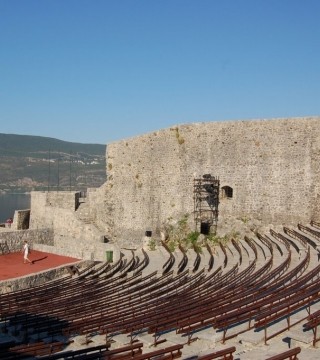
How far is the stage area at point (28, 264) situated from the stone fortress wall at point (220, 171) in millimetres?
4314

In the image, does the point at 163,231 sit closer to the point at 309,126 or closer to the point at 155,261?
the point at 155,261

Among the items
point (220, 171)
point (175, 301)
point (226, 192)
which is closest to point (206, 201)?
point (226, 192)

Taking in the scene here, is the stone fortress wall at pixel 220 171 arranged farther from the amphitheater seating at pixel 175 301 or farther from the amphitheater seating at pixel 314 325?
the amphitheater seating at pixel 314 325

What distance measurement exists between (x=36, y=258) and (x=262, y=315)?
19.8m

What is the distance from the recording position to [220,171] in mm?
25719

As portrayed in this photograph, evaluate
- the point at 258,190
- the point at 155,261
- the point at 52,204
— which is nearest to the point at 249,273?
the point at 155,261

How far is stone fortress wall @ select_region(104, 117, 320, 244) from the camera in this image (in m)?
23.7

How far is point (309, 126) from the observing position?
Answer: 76.7 ft

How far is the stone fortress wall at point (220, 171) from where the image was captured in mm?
23656

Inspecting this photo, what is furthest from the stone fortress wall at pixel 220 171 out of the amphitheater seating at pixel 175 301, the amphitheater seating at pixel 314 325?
the amphitheater seating at pixel 314 325

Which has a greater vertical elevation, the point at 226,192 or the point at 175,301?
the point at 226,192

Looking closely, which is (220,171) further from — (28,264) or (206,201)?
(28,264)

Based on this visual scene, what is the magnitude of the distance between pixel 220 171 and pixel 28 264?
10.8 metres

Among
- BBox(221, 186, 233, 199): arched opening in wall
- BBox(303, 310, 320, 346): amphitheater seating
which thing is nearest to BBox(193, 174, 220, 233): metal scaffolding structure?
BBox(221, 186, 233, 199): arched opening in wall
